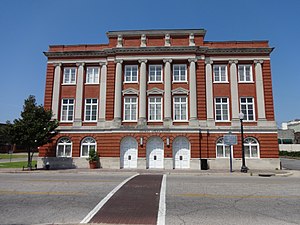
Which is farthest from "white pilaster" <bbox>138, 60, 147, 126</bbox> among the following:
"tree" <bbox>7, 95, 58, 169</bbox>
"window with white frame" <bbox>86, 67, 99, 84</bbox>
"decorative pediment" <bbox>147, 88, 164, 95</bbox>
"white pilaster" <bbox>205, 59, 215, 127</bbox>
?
"tree" <bbox>7, 95, 58, 169</bbox>

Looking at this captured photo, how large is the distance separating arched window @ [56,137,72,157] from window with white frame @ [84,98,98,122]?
324cm

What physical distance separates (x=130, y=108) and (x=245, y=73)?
1322 cm

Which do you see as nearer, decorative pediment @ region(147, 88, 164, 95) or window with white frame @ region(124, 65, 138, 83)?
decorative pediment @ region(147, 88, 164, 95)

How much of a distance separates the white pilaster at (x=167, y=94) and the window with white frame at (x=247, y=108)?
7.77m

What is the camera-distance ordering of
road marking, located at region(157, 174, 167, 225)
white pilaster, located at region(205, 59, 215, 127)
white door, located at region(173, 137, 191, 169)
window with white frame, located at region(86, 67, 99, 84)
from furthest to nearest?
1. window with white frame, located at region(86, 67, 99, 84)
2. white pilaster, located at region(205, 59, 215, 127)
3. white door, located at region(173, 137, 191, 169)
4. road marking, located at region(157, 174, 167, 225)

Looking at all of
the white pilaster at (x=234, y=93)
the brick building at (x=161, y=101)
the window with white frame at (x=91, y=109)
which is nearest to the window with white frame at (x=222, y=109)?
the brick building at (x=161, y=101)

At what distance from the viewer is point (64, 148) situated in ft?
84.6

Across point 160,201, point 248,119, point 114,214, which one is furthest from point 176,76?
point 114,214

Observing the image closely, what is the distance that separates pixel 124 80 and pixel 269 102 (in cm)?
1574

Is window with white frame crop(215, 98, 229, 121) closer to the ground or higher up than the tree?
higher up

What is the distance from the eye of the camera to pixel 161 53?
26094 mm

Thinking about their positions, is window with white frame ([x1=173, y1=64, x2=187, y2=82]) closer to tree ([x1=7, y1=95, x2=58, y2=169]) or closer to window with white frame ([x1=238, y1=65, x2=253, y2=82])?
window with white frame ([x1=238, y1=65, x2=253, y2=82])

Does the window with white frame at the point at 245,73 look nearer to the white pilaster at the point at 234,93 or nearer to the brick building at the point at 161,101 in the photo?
the brick building at the point at 161,101

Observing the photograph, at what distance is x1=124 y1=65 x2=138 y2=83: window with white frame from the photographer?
1037 inches
